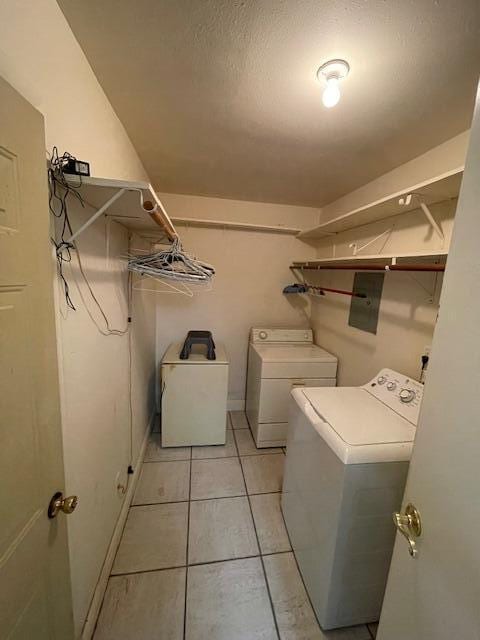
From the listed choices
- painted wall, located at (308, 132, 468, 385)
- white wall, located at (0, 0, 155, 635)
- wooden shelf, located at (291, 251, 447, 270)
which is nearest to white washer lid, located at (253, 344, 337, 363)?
painted wall, located at (308, 132, 468, 385)

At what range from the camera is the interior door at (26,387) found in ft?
1.69

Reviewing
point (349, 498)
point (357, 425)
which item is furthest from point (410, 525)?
point (357, 425)

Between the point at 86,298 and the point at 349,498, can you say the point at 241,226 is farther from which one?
the point at 349,498

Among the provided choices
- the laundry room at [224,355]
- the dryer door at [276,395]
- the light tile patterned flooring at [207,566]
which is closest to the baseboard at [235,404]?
the laundry room at [224,355]

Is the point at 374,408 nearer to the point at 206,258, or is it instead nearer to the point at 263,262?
the point at 263,262

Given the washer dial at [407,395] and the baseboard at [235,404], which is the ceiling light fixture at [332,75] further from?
the baseboard at [235,404]

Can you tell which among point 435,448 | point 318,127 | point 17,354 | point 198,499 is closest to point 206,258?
point 318,127

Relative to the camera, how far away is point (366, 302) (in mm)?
2066

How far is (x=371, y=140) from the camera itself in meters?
1.46

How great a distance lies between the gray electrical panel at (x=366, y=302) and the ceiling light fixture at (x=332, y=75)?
1.27 metres

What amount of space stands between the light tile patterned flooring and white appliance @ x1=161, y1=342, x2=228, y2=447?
0.26 metres

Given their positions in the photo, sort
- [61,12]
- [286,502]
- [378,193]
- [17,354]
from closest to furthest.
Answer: [17,354], [61,12], [286,502], [378,193]

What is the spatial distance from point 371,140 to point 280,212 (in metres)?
1.41

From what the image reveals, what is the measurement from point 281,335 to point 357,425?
5.48 ft
